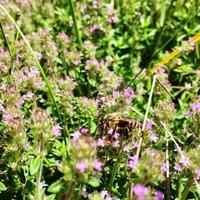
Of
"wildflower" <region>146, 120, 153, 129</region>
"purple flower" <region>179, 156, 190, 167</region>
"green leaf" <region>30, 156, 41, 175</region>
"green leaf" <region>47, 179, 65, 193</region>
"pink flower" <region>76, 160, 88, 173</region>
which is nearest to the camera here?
"pink flower" <region>76, 160, 88, 173</region>

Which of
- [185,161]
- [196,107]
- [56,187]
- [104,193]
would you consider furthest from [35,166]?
[196,107]

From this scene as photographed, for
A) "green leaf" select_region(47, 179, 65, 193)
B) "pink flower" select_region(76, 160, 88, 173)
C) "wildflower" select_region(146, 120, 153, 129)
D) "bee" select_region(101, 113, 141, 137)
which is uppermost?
"pink flower" select_region(76, 160, 88, 173)

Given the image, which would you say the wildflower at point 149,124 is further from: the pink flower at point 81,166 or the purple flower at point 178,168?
the pink flower at point 81,166

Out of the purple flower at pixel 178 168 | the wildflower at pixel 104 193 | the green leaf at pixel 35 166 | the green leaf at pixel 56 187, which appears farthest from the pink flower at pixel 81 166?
the purple flower at pixel 178 168

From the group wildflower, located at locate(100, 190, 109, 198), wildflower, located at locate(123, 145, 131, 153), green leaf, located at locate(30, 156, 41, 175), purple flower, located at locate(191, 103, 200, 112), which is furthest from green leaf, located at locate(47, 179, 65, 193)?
purple flower, located at locate(191, 103, 200, 112)

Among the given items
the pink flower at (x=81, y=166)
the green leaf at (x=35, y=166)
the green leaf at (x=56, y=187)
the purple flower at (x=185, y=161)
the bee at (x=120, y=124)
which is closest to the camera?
the pink flower at (x=81, y=166)

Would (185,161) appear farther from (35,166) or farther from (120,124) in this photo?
(35,166)

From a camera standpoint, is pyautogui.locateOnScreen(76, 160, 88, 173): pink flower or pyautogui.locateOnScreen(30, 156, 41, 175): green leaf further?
pyautogui.locateOnScreen(30, 156, 41, 175): green leaf

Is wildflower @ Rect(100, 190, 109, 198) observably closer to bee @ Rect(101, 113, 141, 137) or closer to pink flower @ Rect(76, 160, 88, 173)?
bee @ Rect(101, 113, 141, 137)

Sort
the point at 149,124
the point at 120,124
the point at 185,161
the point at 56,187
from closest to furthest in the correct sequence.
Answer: the point at 56,187, the point at 185,161, the point at 120,124, the point at 149,124
